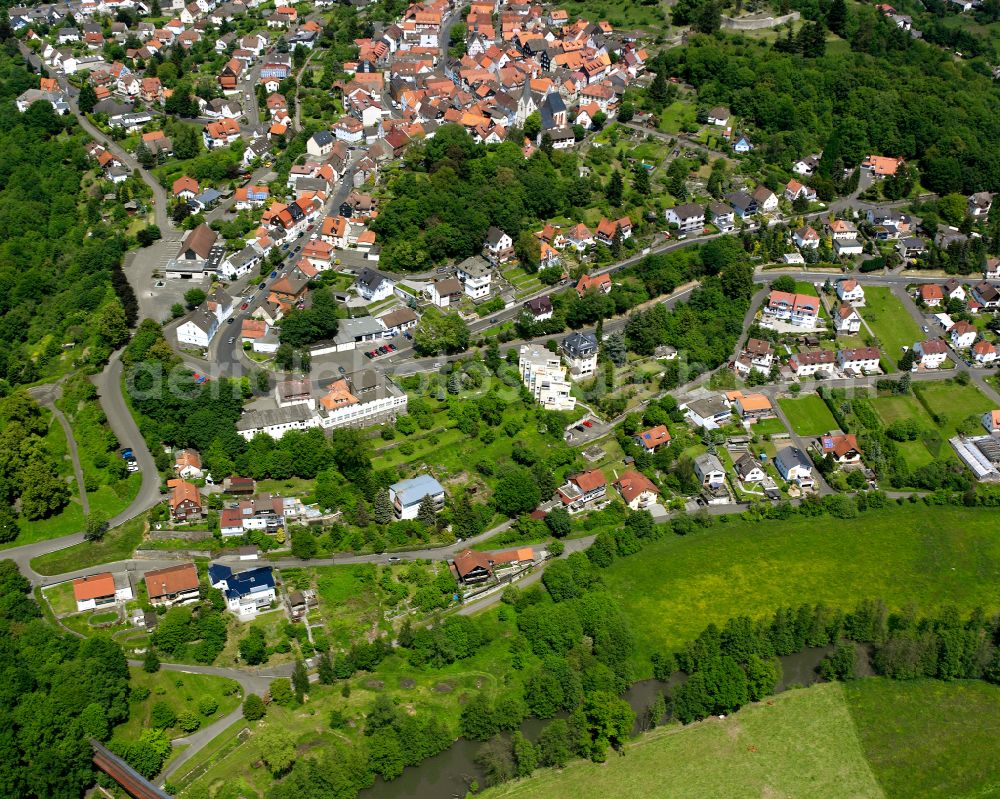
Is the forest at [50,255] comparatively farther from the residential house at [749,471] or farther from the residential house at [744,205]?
the residential house at [744,205]

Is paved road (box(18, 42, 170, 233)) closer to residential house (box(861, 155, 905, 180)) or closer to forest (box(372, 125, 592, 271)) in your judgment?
forest (box(372, 125, 592, 271))

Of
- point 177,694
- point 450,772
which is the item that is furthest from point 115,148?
point 450,772

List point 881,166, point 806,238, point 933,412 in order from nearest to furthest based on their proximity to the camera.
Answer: point 933,412 → point 806,238 → point 881,166

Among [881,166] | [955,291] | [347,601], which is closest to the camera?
[347,601]

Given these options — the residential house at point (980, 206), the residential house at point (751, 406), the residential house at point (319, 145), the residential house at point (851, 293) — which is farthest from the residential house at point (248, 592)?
the residential house at point (980, 206)

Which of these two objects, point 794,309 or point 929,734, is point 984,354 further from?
point 929,734

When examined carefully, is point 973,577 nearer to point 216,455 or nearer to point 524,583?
point 524,583
